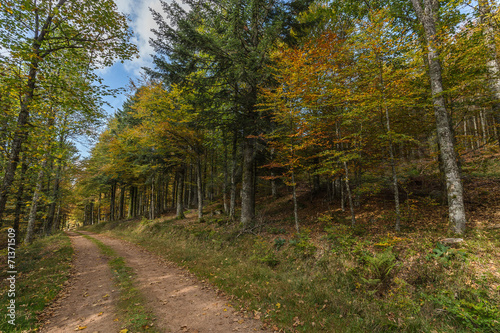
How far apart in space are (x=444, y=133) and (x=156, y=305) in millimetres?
11332

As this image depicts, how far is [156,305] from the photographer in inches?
208

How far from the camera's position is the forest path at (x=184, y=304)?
4430mm

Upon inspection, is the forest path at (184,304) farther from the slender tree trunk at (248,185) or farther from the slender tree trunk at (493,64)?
the slender tree trunk at (493,64)

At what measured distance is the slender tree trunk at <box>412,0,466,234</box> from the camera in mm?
6859

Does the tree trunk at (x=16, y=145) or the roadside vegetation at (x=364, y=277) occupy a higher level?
the tree trunk at (x=16, y=145)

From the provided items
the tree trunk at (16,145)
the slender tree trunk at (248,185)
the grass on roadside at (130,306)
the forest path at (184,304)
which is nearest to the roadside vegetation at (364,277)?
the forest path at (184,304)

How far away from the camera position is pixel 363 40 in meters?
8.71

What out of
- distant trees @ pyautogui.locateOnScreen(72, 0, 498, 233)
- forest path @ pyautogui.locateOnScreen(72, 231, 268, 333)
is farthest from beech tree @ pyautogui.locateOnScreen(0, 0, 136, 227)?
forest path @ pyautogui.locateOnScreen(72, 231, 268, 333)

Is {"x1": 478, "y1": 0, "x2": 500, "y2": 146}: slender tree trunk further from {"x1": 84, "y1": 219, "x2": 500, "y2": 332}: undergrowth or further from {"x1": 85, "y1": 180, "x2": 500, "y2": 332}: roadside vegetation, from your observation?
{"x1": 84, "y1": 219, "x2": 500, "y2": 332}: undergrowth

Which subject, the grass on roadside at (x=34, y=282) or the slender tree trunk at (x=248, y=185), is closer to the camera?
A: the grass on roadside at (x=34, y=282)

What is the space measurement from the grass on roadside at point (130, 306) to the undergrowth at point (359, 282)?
2126 mm

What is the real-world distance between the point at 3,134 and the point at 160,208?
21.1 m

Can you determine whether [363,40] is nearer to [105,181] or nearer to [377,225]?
[377,225]

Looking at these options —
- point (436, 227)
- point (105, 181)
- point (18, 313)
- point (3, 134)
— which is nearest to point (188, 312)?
point (18, 313)
